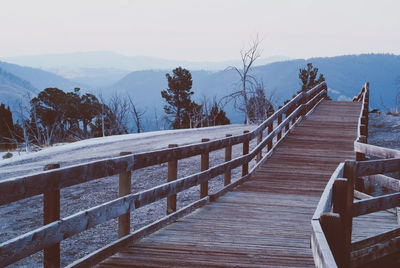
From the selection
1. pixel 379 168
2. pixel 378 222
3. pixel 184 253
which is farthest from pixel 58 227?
pixel 378 222

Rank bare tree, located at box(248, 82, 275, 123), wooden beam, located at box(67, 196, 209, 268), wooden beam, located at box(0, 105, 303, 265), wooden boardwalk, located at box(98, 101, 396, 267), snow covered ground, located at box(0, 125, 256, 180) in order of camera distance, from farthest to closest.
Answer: bare tree, located at box(248, 82, 275, 123) < snow covered ground, located at box(0, 125, 256, 180) < wooden boardwalk, located at box(98, 101, 396, 267) < wooden beam, located at box(67, 196, 209, 268) < wooden beam, located at box(0, 105, 303, 265)

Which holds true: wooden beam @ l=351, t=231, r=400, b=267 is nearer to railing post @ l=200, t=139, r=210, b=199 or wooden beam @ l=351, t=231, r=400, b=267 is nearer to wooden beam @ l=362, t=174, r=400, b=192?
wooden beam @ l=362, t=174, r=400, b=192

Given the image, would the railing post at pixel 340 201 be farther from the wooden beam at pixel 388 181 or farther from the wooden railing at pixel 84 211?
the wooden beam at pixel 388 181

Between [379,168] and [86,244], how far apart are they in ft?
22.2

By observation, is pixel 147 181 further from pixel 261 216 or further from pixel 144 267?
pixel 144 267

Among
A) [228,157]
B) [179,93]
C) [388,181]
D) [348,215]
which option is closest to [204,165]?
[228,157]

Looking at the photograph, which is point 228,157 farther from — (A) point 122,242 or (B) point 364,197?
(A) point 122,242

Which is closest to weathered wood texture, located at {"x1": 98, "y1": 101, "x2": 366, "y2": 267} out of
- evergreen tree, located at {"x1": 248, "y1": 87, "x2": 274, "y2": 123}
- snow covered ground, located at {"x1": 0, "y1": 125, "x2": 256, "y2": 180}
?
snow covered ground, located at {"x1": 0, "y1": 125, "x2": 256, "y2": 180}

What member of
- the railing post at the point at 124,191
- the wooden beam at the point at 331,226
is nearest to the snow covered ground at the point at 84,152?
the railing post at the point at 124,191

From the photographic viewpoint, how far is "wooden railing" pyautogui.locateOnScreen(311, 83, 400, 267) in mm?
3016

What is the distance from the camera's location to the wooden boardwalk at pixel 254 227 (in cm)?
457

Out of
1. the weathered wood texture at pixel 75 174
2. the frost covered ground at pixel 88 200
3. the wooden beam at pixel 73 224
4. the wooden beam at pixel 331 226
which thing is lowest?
the frost covered ground at pixel 88 200

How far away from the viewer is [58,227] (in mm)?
3396

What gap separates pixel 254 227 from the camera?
5.94 meters
